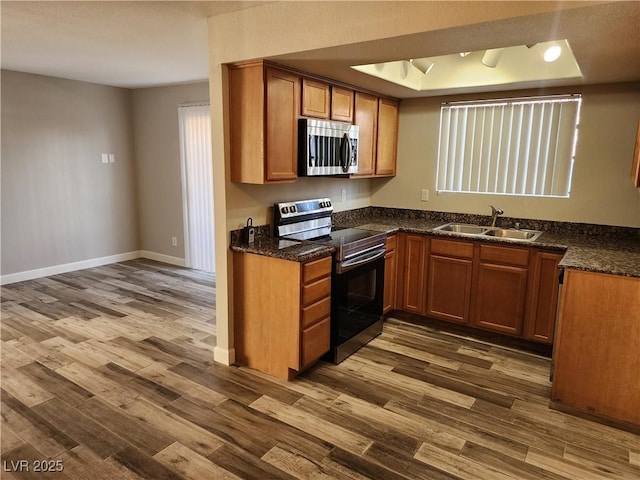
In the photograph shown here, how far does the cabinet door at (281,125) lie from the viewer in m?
2.93

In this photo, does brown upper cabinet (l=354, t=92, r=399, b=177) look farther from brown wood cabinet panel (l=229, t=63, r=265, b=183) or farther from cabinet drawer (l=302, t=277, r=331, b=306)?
cabinet drawer (l=302, t=277, r=331, b=306)

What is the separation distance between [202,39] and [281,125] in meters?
1.08

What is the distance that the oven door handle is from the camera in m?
3.15

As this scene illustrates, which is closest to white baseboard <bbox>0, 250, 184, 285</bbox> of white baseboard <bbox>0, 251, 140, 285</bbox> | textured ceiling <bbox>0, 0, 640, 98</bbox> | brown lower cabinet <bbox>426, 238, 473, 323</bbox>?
white baseboard <bbox>0, 251, 140, 285</bbox>

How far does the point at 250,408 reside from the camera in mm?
2674

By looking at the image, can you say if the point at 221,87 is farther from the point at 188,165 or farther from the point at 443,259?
the point at 188,165

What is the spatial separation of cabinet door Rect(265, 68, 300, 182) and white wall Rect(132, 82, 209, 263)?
287 centimetres

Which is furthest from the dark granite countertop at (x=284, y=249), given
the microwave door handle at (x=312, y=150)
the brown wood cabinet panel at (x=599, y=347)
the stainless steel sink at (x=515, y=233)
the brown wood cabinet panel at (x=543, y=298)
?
the stainless steel sink at (x=515, y=233)

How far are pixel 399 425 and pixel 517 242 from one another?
177cm

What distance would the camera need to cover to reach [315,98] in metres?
3.32

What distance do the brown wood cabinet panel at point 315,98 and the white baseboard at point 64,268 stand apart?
4.15m

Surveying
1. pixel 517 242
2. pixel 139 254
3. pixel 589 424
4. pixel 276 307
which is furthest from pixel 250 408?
pixel 139 254

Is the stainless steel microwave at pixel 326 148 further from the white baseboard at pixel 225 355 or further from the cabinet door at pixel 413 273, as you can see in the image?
the white baseboard at pixel 225 355

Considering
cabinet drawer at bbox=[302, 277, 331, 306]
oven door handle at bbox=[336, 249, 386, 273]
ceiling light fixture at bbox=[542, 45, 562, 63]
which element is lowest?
cabinet drawer at bbox=[302, 277, 331, 306]
